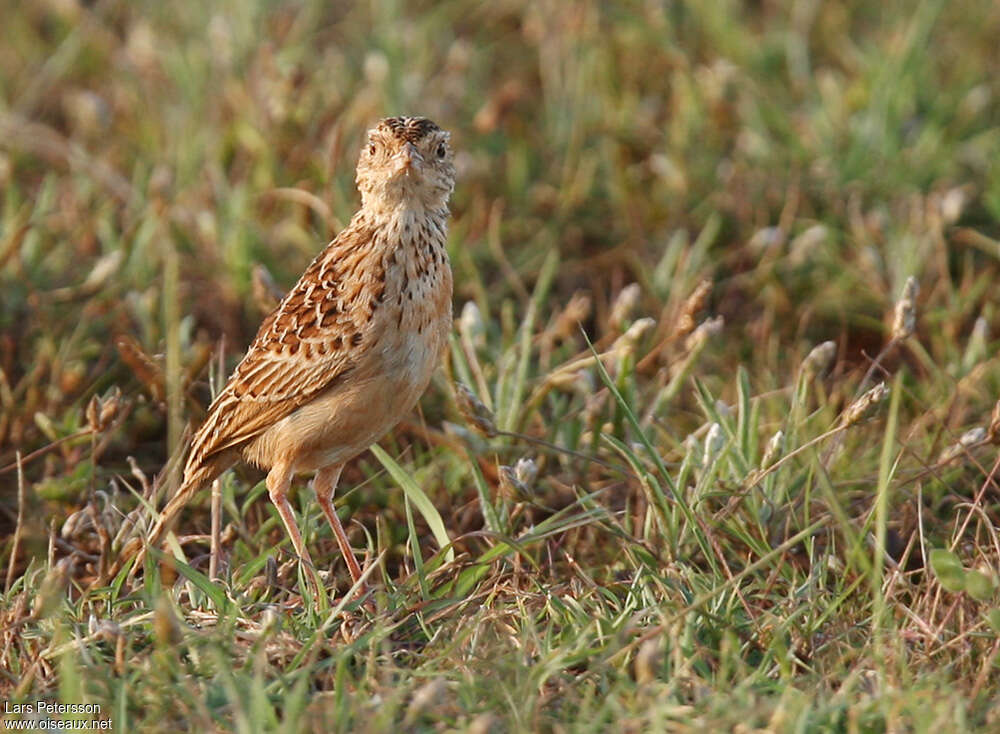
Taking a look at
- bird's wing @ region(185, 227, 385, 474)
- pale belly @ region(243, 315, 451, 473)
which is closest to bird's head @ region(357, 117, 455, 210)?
bird's wing @ region(185, 227, 385, 474)

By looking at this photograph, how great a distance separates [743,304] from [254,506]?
102 inches

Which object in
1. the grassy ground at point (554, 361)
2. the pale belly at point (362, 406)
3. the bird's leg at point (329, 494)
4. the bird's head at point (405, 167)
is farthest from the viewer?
the bird's leg at point (329, 494)

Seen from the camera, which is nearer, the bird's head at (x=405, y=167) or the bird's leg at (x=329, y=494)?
the bird's head at (x=405, y=167)

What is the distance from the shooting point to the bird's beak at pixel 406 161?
4.93 m

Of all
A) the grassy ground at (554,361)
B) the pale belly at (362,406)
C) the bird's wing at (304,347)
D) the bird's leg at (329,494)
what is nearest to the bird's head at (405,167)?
the bird's wing at (304,347)

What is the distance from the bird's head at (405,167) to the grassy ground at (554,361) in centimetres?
73

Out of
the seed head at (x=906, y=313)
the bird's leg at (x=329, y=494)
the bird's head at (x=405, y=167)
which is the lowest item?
the bird's leg at (x=329, y=494)

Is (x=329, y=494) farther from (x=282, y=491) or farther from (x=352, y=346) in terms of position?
(x=352, y=346)

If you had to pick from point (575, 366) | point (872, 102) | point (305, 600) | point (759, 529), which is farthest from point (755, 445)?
point (872, 102)

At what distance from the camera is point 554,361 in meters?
6.37

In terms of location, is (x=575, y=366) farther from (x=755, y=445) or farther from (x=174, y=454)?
(x=174, y=454)

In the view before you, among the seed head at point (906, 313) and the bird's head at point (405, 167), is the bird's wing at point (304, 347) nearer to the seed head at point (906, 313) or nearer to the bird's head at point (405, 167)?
the bird's head at point (405, 167)

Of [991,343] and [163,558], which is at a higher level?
[163,558]

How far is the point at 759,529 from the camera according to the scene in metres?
4.91
